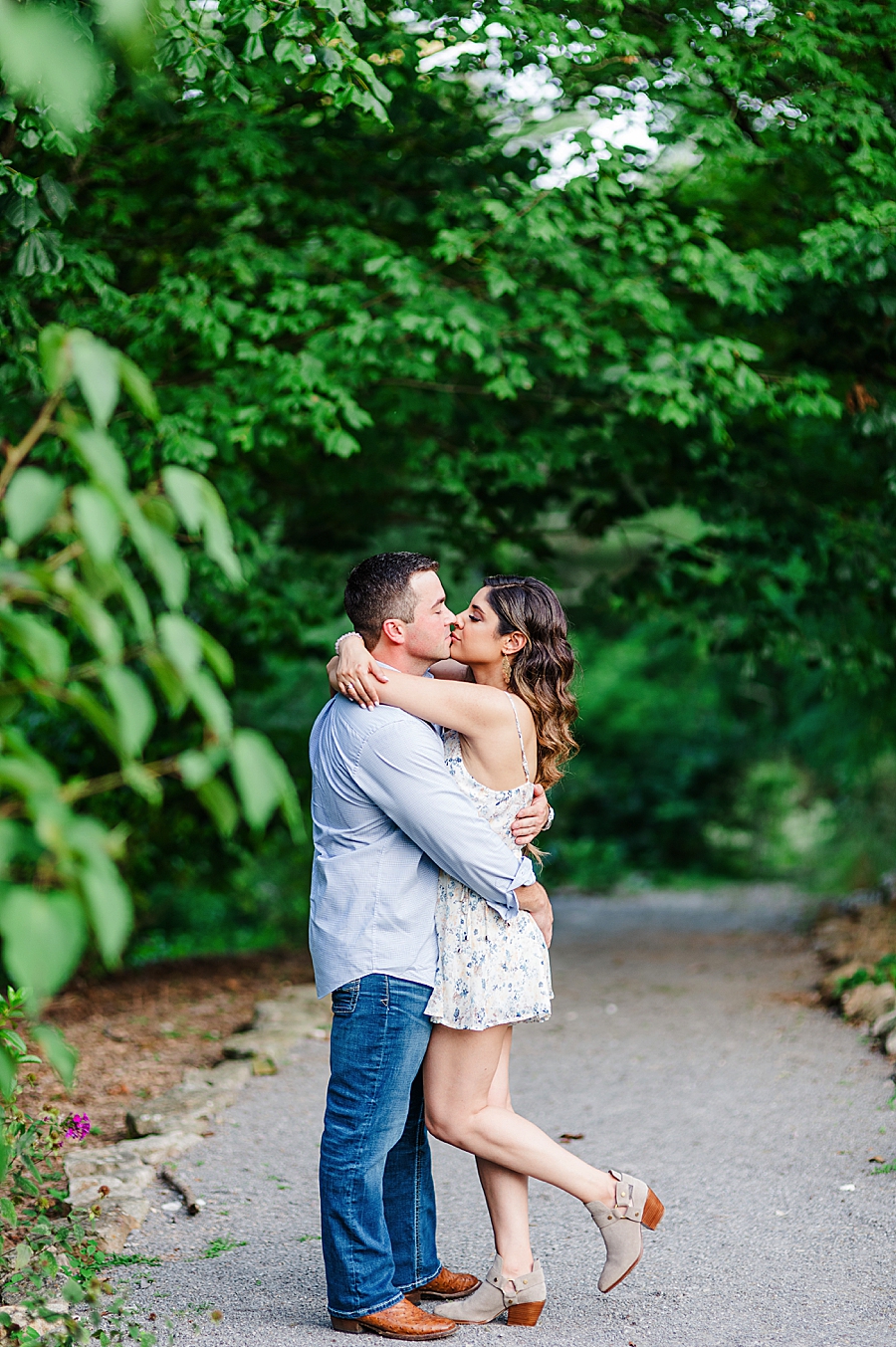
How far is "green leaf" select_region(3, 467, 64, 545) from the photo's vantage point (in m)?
1.46

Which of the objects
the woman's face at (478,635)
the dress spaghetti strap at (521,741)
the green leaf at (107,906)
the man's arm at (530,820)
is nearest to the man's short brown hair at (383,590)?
the woman's face at (478,635)

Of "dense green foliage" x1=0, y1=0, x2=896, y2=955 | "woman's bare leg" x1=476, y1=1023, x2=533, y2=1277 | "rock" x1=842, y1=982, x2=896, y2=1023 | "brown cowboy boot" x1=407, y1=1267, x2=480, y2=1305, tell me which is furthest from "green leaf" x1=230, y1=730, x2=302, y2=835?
"rock" x1=842, y1=982, x2=896, y2=1023

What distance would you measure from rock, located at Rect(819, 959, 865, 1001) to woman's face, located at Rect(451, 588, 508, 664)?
4.61 m

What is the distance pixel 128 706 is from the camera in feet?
4.63

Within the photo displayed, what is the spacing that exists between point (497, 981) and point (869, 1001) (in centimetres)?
408

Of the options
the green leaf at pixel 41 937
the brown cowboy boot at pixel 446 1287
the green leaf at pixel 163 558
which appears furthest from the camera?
the brown cowboy boot at pixel 446 1287

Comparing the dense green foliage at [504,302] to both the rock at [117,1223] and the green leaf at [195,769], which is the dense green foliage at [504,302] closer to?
the rock at [117,1223]

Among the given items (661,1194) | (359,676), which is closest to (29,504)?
(359,676)

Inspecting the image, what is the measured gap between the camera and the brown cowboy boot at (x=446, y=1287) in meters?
3.23

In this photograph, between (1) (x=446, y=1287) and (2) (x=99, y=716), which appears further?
(1) (x=446, y=1287)

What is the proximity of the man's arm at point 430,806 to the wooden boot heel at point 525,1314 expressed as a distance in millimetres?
1030

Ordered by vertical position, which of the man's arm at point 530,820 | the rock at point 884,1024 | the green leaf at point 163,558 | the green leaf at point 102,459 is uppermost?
the green leaf at point 102,459

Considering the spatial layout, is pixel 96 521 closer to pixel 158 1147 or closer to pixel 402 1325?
pixel 402 1325

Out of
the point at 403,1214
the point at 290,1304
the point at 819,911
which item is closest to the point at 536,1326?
the point at 403,1214
